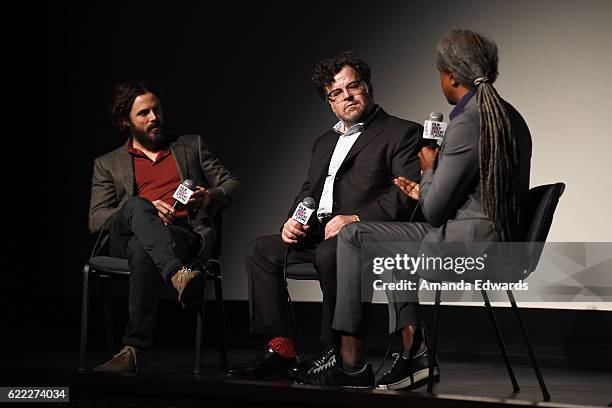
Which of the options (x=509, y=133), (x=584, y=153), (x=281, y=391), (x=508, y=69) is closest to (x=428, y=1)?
(x=508, y=69)

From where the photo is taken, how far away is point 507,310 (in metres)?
4.69

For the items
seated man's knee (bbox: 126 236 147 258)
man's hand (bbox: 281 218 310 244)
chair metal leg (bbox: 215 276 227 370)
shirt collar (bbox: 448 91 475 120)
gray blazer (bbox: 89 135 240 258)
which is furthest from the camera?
gray blazer (bbox: 89 135 240 258)

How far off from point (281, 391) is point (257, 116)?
8.84 feet

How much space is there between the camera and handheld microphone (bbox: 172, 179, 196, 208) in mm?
3842

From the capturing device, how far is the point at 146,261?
373 cm

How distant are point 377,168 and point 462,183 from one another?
79cm

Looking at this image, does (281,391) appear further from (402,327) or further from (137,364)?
(137,364)

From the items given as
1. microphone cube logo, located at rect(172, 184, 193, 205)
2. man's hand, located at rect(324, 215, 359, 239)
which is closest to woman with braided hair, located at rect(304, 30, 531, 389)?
man's hand, located at rect(324, 215, 359, 239)

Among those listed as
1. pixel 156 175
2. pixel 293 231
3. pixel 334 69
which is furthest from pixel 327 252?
pixel 156 175

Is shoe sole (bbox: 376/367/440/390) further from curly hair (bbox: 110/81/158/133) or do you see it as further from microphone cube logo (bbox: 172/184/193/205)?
curly hair (bbox: 110/81/158/133)

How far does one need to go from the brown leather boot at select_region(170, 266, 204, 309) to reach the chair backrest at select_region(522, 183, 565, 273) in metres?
1.25

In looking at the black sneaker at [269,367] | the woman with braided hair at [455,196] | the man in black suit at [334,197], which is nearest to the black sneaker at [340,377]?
the woman with braided hair at [455,196]

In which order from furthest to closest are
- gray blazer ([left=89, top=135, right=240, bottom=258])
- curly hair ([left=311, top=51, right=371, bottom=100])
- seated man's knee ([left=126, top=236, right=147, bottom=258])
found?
gray blazer ([left=89, top=135, right=240, bottom=258]) < curly hair ([left=311, top=51, right=371, bottom=100]) < seated man's knee ([left=126, top=236, right=147, bottom=258])

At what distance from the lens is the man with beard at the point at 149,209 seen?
12.1 feet
